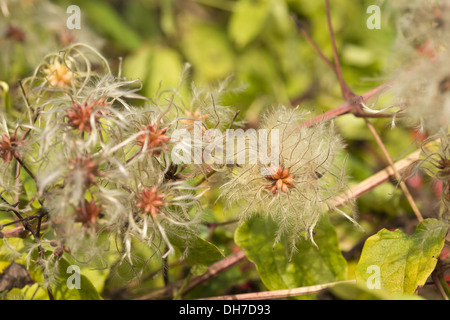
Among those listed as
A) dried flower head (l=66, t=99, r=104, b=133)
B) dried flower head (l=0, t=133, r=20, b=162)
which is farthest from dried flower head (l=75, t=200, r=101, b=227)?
dried flower head (l=0, t=133, r=20, b=162)

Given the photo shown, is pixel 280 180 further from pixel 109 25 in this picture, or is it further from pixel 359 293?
pixel 109 25

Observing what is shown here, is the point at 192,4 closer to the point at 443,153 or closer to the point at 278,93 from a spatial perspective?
the point at 278,93

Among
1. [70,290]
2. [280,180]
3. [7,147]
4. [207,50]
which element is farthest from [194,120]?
[207,50]

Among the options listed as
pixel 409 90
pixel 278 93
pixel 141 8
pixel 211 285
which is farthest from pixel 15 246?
pixel 141 8

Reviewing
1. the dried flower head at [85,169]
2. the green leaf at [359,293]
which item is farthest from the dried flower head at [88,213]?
the green leaf at [359,293]

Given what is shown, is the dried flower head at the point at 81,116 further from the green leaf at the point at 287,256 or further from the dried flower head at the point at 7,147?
the green leaf at the point at 287,256
